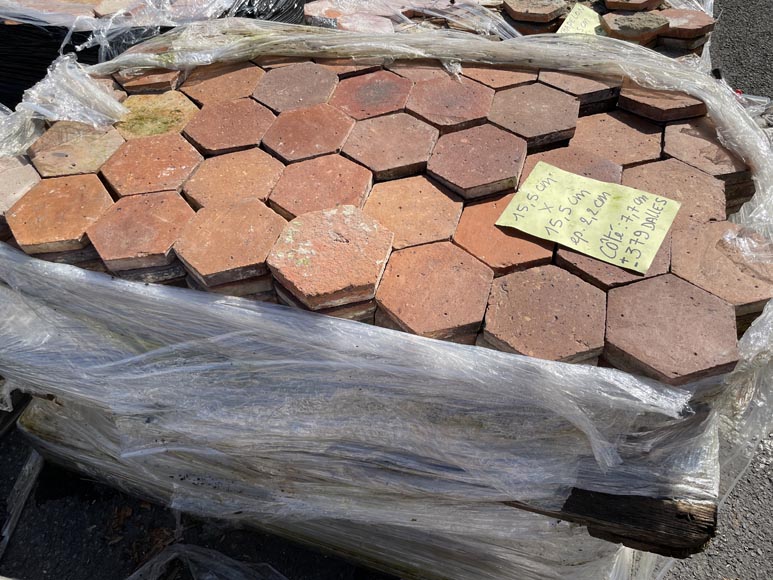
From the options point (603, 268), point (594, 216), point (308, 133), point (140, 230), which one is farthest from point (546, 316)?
point (140, 230)

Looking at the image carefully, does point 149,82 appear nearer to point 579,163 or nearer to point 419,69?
point 419,69

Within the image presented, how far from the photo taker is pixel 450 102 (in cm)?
147

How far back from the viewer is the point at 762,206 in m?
1.24

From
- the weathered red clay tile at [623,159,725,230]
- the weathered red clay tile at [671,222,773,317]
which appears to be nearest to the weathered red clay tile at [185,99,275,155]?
the weathered red clay tile at [623,159,725,230]

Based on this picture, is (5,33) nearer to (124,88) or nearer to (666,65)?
(124,88)

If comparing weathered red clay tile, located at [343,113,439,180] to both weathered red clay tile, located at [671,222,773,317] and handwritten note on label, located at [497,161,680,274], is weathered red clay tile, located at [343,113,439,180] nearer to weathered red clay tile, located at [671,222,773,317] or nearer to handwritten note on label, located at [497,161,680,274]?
handwritten note on label, located at [497,161,680,274]

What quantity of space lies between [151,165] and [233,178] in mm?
224

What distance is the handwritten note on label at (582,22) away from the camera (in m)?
1.95

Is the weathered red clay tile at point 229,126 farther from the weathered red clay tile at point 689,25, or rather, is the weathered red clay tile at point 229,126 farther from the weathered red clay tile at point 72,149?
the weathered red clay tile at point 689,25

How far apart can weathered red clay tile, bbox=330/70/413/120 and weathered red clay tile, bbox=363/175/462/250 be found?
0.28 metres

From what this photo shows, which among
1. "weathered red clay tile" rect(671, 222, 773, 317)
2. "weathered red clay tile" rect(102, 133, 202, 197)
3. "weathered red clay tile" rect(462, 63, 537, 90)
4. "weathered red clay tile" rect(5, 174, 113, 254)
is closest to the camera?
"weathered red clay tile" rect(671, 222, 773, 317)

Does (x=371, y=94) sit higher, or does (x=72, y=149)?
(x=371, y=94)

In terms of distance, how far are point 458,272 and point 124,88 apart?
1.17 m

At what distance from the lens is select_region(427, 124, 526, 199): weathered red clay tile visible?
1260 mm
